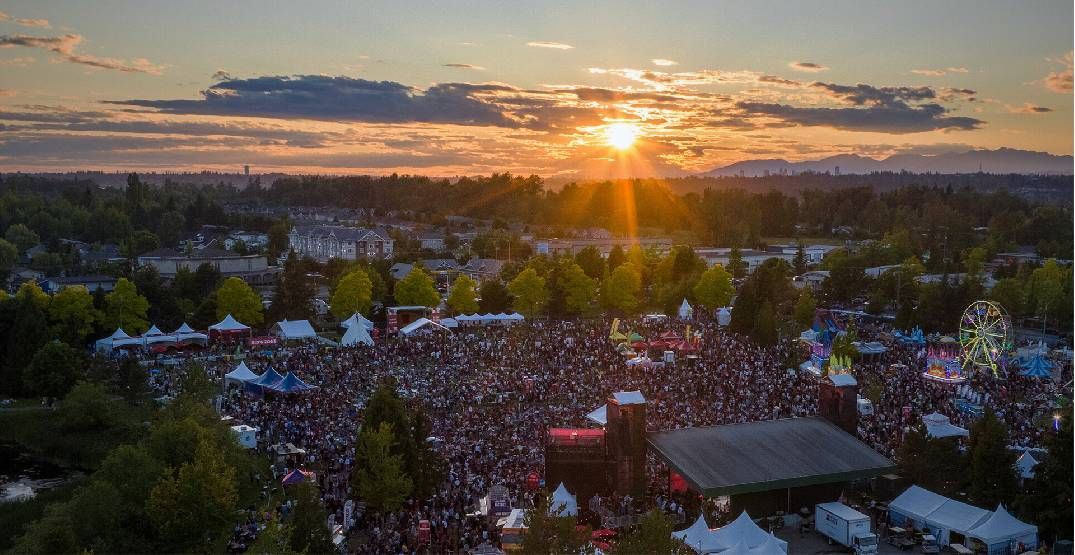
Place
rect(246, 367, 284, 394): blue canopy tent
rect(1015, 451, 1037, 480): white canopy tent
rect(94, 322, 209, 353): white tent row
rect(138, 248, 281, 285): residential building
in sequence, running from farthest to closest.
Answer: rect(138, 248, 281, 285): residential building → rect(94, 322, 209, 353): white tent row → rect(246, 367, 284, 394): blue canopy tent → rect(1015, 451, 1037, 480): white canopy tent

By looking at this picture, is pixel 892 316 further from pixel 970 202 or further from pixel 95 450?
pixel 970 202

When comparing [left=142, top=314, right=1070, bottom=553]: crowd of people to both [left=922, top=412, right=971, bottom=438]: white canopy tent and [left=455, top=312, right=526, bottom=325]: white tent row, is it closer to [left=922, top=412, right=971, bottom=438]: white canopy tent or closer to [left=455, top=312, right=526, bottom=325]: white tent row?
[left=922, top=412, right=971, bottom=438]: white canopy tent

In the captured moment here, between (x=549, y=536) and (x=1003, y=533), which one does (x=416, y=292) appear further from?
(x=1003, y=533)

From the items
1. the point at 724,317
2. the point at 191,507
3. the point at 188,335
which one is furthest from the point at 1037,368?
the point at 188,335

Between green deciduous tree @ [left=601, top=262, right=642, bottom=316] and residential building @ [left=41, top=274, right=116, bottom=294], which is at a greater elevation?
green deciduous tree @ [left=601, top=262, right=642, bottom=316]

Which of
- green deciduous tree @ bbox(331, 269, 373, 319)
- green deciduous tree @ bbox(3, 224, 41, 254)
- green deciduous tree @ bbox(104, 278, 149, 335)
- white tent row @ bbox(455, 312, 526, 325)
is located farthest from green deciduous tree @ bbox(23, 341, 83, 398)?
green deciduous tree @ bbox(3, 224, 41, 254)

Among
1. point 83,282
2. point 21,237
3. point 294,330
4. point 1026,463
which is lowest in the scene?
point 21,237

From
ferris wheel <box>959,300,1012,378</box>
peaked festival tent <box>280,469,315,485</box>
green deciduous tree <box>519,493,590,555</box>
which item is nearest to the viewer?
green deciduous tree <box>519,493,590,555</box>

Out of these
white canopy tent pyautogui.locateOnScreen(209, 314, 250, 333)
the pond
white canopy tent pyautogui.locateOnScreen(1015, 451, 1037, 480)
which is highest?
white canopy tent pyautogui.locateOnScreen(1015, 451, 1037, 480)
